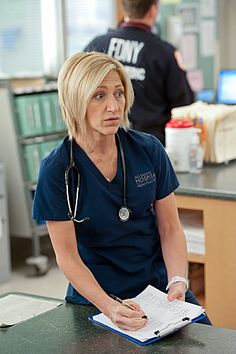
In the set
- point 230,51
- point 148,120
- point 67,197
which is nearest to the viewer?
point 67,197

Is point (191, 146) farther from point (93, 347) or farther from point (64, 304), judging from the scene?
point (93, 347)

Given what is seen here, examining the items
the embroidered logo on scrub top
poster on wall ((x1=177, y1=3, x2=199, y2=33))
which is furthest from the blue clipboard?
poster on wall ((x1=177, y1=3, x2=199, y2=33))

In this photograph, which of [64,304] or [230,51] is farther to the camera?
[230,51]

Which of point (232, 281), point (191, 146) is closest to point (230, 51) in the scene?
point (191, 146)

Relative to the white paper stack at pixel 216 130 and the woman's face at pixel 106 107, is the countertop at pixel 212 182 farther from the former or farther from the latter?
the woman's face at pixel 106 107

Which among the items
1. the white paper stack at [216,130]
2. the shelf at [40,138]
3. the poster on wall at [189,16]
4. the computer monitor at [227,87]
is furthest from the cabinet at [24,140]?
the poster on wall at [189,16]

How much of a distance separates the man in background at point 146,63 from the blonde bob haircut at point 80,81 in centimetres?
190

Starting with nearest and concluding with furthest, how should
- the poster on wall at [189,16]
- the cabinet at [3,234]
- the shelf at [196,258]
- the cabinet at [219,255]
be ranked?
the cabinet at [219,255]
the shelf at [196,258]
the cabinet at [3,234]
the poster on wall at [189,16]

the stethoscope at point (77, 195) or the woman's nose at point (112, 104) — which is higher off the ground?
the woman's nose at point (112, 104)

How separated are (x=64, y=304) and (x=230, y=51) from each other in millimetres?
5315

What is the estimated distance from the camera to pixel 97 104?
78.6 inches

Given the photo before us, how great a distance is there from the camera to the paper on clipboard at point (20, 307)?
2.01 m

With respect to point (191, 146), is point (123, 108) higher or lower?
higher

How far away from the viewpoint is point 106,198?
2029 mm
